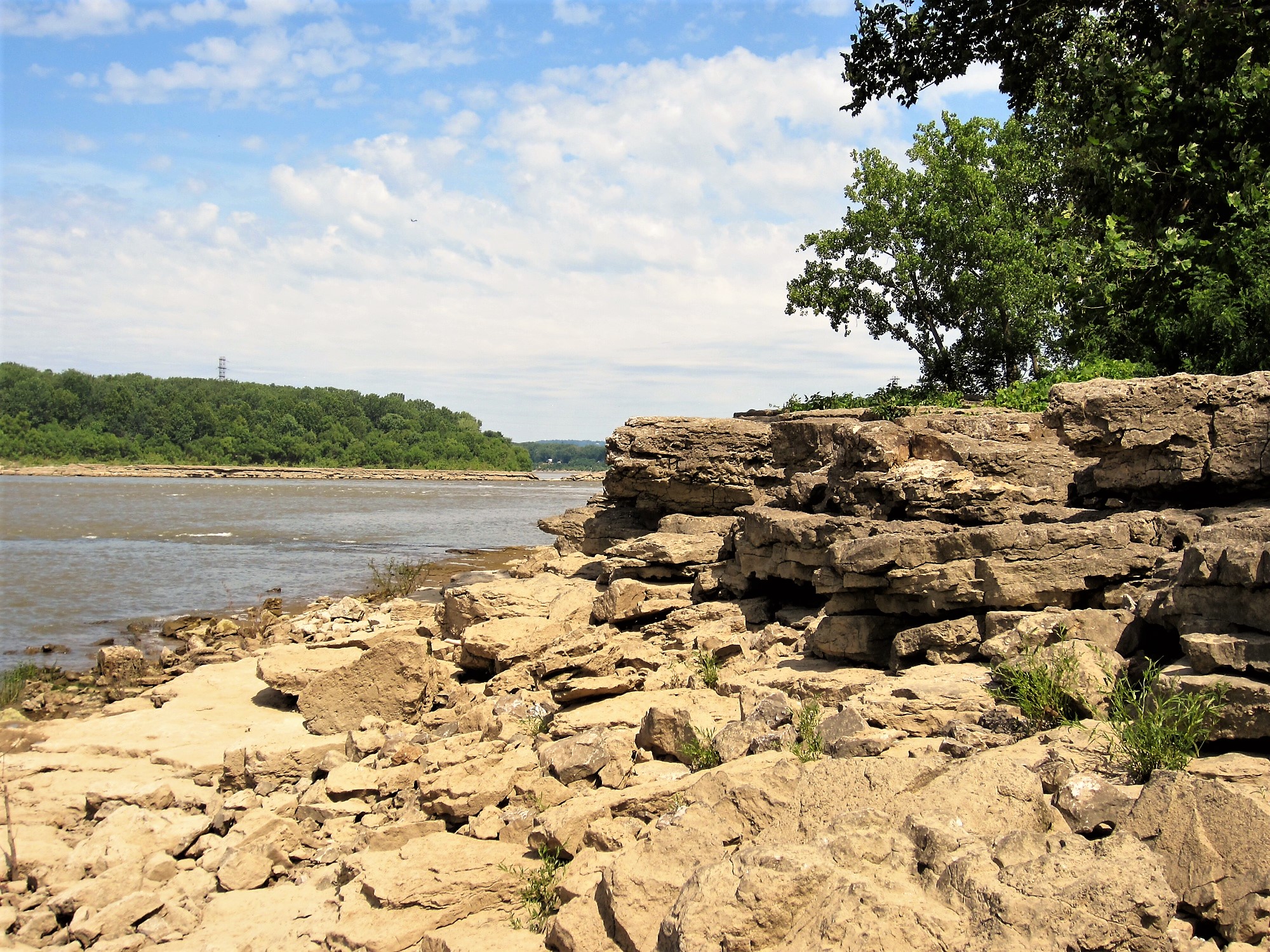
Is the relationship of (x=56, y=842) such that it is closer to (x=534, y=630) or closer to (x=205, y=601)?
(x=534, y=630)

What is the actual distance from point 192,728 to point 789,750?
679cm

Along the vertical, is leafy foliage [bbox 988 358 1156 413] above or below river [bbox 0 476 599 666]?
above

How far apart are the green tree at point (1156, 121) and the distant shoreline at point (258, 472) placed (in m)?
Result: 116

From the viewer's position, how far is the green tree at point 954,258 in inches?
1016

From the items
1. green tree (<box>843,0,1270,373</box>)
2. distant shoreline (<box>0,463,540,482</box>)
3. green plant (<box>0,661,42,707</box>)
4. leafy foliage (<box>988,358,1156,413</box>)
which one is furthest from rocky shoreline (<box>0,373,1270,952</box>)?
distant shoreline (<box>0,463,540,482</box>)

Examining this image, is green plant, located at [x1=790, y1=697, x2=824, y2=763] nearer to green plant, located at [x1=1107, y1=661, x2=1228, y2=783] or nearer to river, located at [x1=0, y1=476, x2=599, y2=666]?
green plant, located at [x1=1107, y1=661, x2=1228, y2=783]

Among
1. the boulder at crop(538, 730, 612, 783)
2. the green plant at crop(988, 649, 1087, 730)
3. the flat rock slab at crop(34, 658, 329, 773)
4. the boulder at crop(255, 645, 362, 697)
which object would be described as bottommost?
the flat rock slab at crop(34, 658, 329, 773)

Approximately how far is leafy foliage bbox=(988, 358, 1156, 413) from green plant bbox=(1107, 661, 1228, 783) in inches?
276

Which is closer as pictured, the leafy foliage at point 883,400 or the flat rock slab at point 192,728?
the flat rock slab at point 192,728

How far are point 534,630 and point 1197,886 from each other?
7.75 metres

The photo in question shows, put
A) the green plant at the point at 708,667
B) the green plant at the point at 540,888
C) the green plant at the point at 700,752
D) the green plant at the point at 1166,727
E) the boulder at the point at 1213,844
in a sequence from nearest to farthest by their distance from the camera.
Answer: the boulder at the point at 1213,844
the green plant at the point at 1166,727
the green plant at the point at 540,888
the green plant at the point at 700,752
the green plant at the point at 708,667

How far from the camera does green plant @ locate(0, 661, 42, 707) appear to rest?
1168cm

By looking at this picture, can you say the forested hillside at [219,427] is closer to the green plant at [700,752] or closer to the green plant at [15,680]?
the green plant at [15,680]

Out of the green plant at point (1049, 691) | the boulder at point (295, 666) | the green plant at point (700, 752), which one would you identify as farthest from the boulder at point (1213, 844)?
the boulder at point (295, 666)
